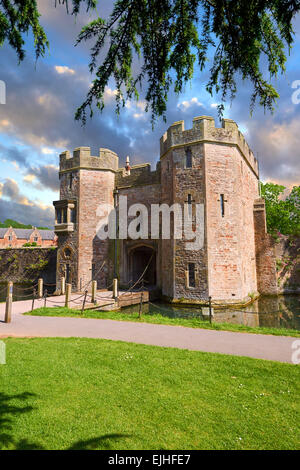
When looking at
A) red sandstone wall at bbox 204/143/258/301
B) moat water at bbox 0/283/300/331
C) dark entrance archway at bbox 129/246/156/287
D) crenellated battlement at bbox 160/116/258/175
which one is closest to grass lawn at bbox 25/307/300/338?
moat water at bbox 0/283/300/331

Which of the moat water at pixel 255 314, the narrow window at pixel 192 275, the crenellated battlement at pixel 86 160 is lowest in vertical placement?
the moat water at pixel 255 314

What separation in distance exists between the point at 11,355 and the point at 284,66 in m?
7.25

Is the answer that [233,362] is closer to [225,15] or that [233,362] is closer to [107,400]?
[107,400]

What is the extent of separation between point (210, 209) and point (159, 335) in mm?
9604

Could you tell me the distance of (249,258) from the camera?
17.8 metres

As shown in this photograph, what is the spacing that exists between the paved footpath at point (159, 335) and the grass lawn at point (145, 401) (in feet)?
2.44

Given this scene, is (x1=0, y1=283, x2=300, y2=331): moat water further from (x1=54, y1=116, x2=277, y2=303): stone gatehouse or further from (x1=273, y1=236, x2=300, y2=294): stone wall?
(x1=273, y1=236, x2=300, y2=294): stone wall

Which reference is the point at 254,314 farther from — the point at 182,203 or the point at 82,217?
the point at 82,217

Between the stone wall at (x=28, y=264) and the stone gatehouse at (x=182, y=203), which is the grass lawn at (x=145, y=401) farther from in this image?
the stone wall at (x=28, y=264)

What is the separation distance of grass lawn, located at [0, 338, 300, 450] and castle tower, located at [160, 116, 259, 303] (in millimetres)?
9523

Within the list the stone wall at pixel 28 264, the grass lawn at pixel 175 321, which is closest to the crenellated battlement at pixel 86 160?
the grass lawn at pixel 175 321

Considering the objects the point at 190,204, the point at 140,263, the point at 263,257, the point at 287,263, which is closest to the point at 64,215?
the point at 140,263

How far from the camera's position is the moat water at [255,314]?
1188cm
